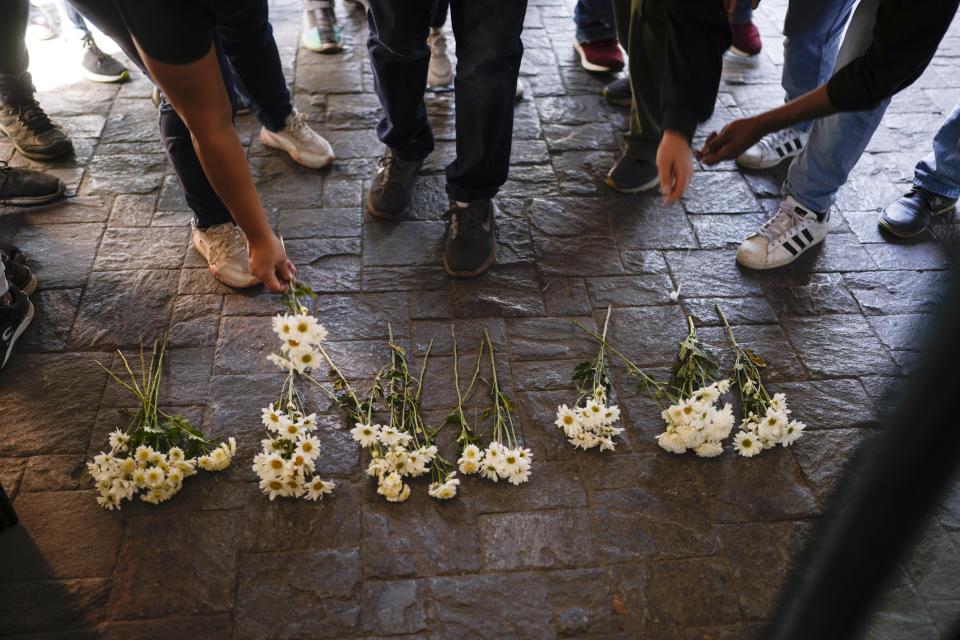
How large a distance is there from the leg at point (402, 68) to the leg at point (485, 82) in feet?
0.52

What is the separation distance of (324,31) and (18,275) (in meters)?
2.27

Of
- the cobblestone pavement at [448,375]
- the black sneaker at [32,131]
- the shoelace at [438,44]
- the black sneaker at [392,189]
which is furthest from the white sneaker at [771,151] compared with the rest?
the black sneaker at [32,131]

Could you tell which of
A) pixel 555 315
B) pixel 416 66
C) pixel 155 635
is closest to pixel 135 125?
pixel 416 66

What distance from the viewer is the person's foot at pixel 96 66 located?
3.99m

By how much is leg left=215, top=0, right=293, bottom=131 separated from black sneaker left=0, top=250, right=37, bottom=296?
3.70 feet

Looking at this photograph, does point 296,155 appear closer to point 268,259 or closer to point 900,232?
point 268,259

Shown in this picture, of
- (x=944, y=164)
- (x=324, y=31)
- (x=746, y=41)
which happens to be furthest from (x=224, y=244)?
(x=746, y=41)

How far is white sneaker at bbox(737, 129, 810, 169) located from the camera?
352 cm

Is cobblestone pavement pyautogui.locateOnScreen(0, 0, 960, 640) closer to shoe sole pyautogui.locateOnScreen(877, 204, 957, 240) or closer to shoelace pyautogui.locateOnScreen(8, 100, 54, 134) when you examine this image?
shoe sole pyautogui.locateOnScreen(877, 204, 957, 240)

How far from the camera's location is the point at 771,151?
3525mm

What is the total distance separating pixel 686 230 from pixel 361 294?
4.60ft

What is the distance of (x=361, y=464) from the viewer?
2332mm

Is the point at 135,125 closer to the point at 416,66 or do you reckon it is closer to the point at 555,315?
the point at 416,66

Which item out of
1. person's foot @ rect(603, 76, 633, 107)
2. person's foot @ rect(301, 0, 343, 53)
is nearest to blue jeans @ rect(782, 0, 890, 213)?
person's foot @ rect(603, 76, 633, 107)
